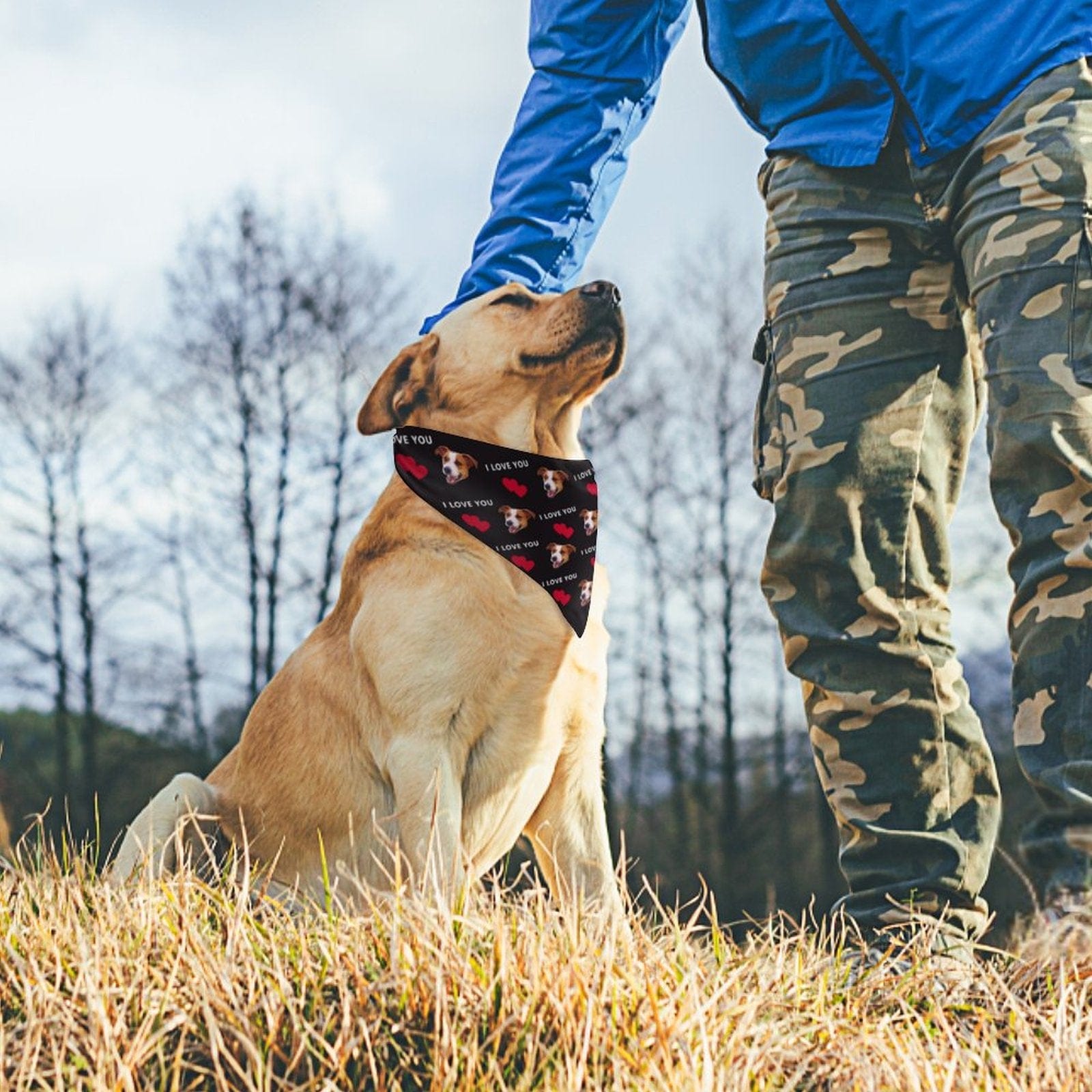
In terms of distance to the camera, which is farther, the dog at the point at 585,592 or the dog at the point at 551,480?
the dog at the point at 551,480

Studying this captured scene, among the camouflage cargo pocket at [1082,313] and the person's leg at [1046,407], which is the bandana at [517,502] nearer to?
the person's leg at [1046,407]

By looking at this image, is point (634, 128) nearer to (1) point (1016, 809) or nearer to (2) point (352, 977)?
(2) point (352, 977)

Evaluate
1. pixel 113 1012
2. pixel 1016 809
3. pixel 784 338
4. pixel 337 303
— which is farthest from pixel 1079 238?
pixel 1016 809

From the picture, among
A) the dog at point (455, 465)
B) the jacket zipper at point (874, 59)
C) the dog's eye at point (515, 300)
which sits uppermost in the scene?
the jacket zipper at point (874, 59)

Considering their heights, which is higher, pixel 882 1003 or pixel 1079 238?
pixel 1079 238

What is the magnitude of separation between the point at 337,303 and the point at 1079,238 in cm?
1696

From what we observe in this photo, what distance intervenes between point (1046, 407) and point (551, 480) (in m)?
1.30

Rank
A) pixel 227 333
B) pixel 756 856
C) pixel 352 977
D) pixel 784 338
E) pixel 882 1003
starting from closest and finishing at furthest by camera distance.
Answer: pixel 352 977
pixel 882 1003
pixel 784 338
pixel 227 333
pixel 756 856

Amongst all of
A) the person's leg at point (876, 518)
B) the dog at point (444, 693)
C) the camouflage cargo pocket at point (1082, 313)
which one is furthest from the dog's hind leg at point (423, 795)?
the camouflage cargo pocket at point (1082, 313)

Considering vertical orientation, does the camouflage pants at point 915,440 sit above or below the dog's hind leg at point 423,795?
above

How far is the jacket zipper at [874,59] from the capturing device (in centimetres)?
273

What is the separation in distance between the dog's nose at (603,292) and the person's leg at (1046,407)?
1.07 metres

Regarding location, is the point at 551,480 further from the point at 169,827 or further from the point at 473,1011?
the point at 473,1011

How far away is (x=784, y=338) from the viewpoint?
293 cm
